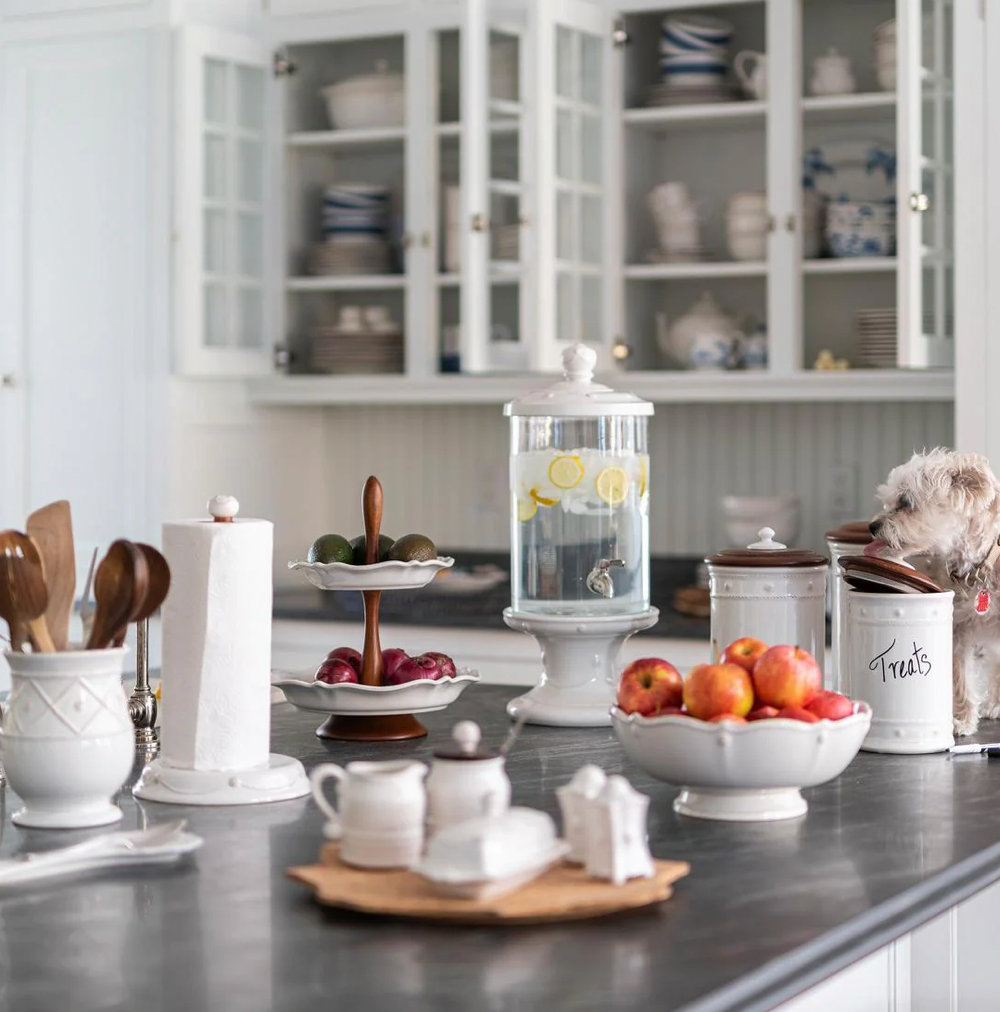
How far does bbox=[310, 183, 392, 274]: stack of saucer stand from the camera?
428 centimetres

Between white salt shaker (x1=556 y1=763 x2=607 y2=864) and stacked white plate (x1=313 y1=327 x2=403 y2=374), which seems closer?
white salt shaker (x1=556 y1=763 x2=607 y2=864)

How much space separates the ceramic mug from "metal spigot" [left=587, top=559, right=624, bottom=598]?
0.87 meters

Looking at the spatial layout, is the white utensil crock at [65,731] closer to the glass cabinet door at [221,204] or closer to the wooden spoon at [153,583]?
the wooden spoon at [153,583]

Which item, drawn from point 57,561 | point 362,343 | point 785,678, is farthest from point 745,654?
point 362,343

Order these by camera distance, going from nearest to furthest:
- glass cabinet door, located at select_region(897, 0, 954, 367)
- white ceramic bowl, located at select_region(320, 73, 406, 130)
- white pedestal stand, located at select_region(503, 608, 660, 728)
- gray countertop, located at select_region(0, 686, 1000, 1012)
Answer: gray countertop, located at select_region(0, 686, 1000, 1012) → white pedestal stand, located at select_region(503, 608, 660, 728) → glass cabinet door, located at select_region(897, 0, 954, 367) → white ceramic bowl, located at select_region(320, 73, 406, 130)

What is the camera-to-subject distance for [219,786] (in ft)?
5.31

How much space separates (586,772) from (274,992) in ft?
1.00

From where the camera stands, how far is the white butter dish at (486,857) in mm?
1188

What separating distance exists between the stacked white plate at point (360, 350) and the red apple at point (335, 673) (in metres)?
2.41

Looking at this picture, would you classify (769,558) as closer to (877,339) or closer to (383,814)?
(383,814)

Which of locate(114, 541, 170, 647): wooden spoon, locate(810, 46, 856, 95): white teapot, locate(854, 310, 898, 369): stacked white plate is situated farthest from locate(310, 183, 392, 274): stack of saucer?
locate(114, 541, 170, 647): wooden spoon

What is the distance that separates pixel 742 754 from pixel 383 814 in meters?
0.36

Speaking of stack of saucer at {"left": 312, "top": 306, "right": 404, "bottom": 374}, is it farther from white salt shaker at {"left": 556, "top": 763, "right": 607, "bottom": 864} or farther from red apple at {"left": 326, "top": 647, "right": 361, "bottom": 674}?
white salt shaker at {"left": 556, "top": 763, "right": 607, "bottom": 864}

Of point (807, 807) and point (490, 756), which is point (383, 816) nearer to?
point (490, 756)
